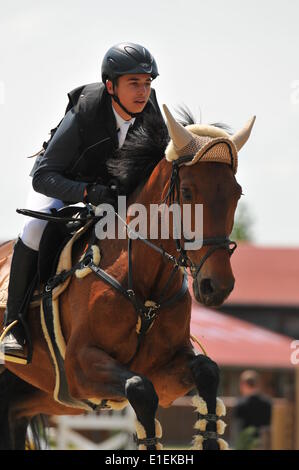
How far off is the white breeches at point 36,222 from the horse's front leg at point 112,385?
0.92m

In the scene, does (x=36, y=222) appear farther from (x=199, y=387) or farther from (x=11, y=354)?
(x=199, y=387)

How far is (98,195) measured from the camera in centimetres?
680

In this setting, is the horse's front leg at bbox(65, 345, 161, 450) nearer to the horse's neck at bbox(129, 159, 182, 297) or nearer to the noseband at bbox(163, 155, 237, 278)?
the horse's neck at bbox(129, 159, 182, 297)

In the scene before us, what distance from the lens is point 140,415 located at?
6.19m

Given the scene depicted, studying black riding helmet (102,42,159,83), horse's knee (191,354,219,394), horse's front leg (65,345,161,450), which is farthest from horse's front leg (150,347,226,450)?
black riding helmet (102,42,159,83)

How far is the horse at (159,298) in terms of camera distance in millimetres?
6172

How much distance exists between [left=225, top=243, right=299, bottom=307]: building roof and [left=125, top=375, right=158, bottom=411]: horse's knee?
918 inches

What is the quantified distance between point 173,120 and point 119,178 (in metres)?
0.80

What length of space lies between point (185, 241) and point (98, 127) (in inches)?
46.7

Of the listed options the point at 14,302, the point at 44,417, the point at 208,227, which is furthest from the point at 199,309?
the point at 208,227

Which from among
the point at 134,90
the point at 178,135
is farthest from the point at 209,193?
the point at 134,90

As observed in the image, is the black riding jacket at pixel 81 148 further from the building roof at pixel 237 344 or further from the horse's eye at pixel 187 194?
the building roof at pixel 237 344

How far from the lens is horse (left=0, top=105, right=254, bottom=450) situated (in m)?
6.17
